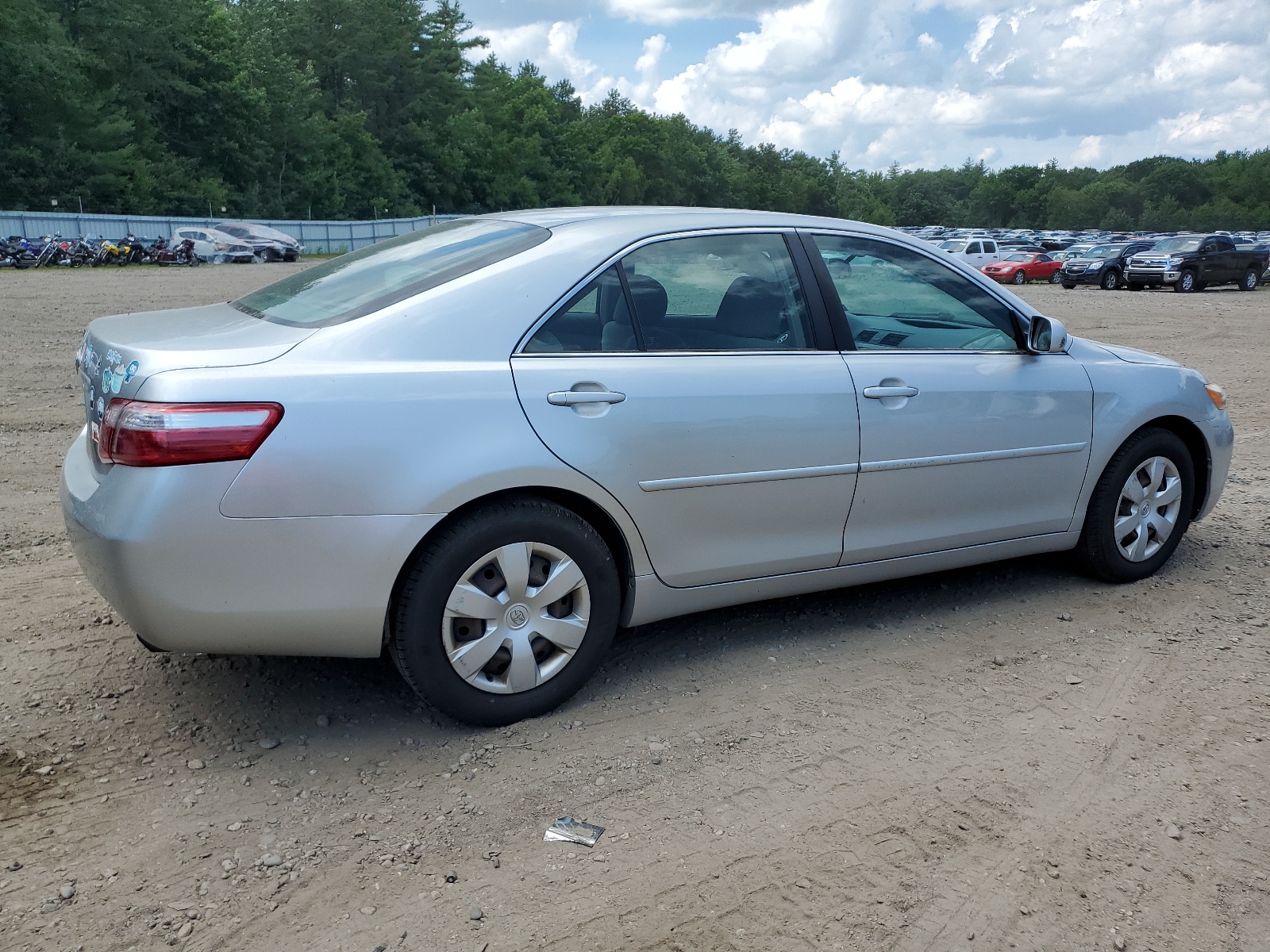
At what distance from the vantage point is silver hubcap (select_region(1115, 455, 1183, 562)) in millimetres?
4824

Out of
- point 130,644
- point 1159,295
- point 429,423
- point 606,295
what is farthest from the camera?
point 1159,295

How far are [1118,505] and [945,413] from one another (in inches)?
46.6

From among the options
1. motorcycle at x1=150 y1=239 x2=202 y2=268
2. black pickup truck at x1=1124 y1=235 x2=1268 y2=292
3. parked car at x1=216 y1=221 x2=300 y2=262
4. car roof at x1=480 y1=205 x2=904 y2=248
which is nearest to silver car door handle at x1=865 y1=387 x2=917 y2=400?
car roof at x1=480 y1=205 x2=904 y2=248

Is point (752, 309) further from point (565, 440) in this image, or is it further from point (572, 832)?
point (572, 832)

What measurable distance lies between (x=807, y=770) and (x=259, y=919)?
1.58m

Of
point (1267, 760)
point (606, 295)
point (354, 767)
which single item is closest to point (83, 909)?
point (354, 767)

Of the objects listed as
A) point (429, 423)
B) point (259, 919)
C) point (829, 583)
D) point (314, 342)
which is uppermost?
point (314, 342)

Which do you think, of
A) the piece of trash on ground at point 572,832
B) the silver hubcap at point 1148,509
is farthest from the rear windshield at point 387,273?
the silver hubcap at point 1148,509

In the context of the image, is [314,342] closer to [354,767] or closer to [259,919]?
[354,767]

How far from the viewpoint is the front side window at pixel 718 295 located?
12.3ft

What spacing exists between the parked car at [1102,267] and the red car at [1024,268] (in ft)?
6.24

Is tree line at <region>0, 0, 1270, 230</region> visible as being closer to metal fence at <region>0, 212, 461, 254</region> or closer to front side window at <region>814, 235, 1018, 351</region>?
metal fence at <region>0, 212, 461, 254</region>

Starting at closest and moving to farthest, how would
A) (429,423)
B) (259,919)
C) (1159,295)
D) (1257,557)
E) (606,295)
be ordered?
(259,919) < (429,423) < (606,295) < (1257,557) < (1159,295)

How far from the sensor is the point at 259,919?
2.56 meters
